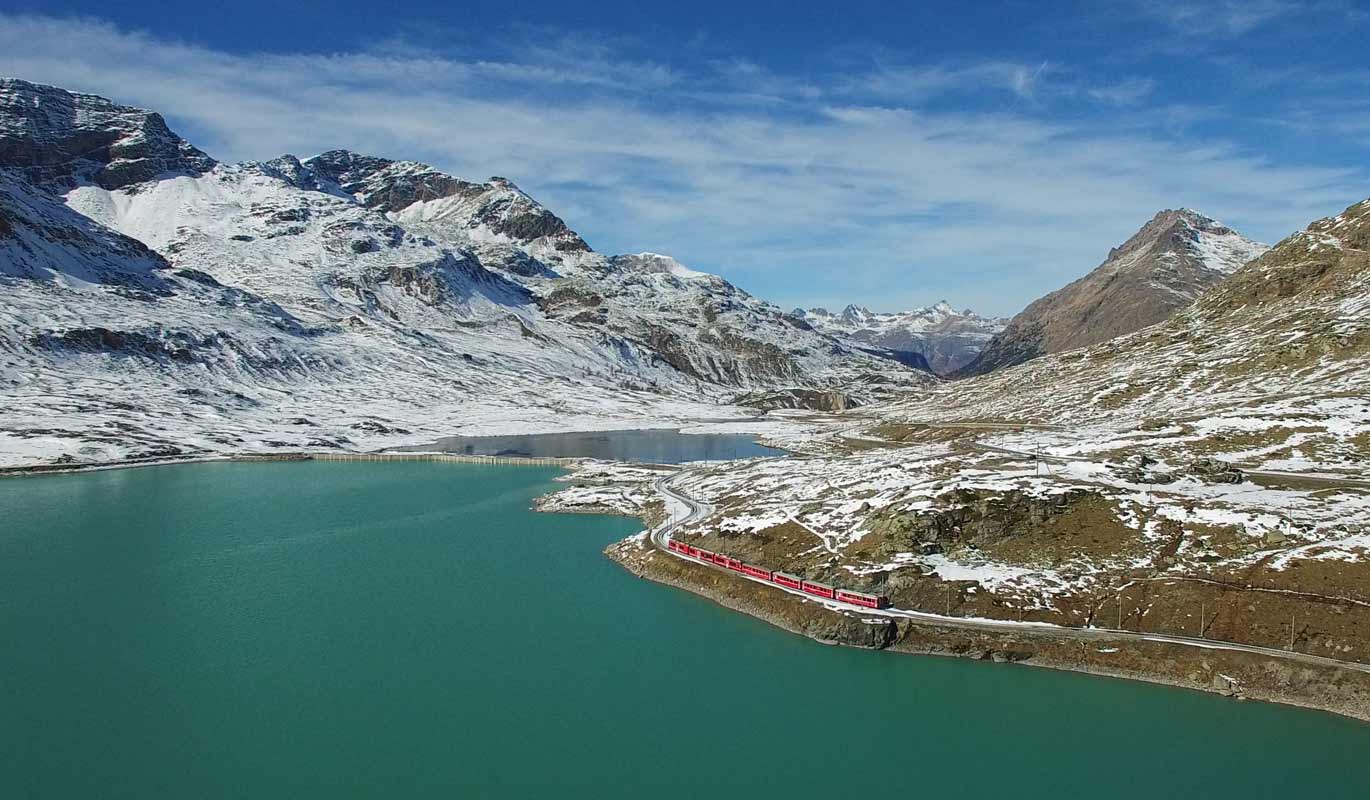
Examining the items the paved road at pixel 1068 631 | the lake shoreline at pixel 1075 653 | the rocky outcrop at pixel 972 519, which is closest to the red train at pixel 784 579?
the paved road at pixel 1068 631

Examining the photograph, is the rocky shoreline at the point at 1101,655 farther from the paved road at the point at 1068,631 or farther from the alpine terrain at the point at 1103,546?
the paved road at the point at 1068,631

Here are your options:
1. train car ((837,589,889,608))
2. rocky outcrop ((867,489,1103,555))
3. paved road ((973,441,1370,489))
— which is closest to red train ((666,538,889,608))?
train car ((837,589,889,608))

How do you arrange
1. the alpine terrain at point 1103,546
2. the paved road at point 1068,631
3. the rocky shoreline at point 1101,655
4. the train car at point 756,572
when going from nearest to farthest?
the rocky shoreline at point 1101,655, the paved road at point 1068,631, the alpine terrain at point 1103,546, the train car at point 756,572

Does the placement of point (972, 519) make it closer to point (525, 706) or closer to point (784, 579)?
point (784, 579)

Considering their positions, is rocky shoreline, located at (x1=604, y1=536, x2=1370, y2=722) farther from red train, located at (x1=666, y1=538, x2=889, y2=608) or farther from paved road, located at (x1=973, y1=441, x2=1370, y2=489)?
paved road, located at (x1=973, y1=441, x2=1370, y2=489)

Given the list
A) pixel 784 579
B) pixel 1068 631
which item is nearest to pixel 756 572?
pixel 784 579

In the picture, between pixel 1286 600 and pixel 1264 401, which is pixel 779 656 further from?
pixel 1264 401
